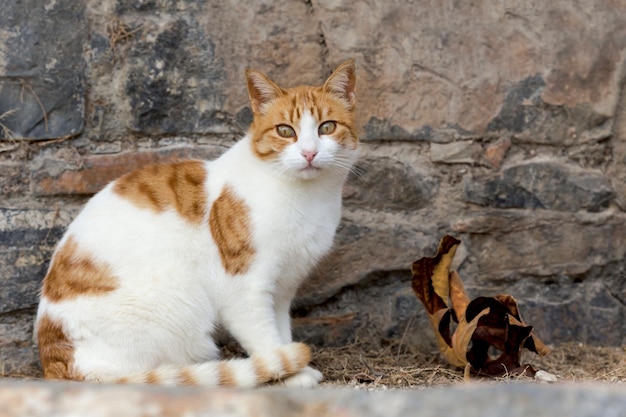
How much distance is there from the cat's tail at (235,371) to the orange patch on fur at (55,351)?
178 mm

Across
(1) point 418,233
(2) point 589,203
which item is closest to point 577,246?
(2) point 589,203

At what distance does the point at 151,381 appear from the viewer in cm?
220

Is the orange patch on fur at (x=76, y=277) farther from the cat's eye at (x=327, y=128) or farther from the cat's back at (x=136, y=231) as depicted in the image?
the cat's eye at (x=327, y=128)

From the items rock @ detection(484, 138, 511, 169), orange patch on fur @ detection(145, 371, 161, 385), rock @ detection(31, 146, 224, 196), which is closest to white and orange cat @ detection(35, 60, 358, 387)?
orange patch on fur @ detection(145, 371, 161, 385)

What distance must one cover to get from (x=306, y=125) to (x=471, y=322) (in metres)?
0.85

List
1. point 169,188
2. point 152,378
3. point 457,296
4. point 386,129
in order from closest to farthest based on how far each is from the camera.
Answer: point 152,378
point 169,188
point 457,296
point 386,129

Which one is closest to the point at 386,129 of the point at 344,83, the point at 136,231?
the point at 344,83

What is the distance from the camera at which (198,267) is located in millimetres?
2451

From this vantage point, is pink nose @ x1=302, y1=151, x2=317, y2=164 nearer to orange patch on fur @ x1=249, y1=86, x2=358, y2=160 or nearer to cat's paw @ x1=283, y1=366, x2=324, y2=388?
orange patch on fur @ x1=249, y1=86, x2=358, y2=160

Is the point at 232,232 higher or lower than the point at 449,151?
lower

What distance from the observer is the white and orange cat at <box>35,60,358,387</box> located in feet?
7.52

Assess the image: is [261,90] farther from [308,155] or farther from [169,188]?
[169,188]

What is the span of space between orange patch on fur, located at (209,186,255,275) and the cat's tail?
30 centimetres

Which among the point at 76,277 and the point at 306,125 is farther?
the point at 306,125
